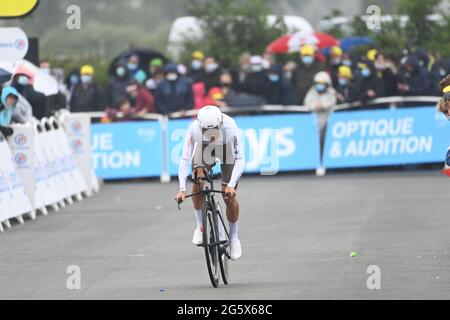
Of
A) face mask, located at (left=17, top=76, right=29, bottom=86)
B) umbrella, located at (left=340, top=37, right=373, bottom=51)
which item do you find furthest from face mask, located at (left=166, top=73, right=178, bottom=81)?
umbrella, located at (left=340, top=37, right=373, bottom=51)

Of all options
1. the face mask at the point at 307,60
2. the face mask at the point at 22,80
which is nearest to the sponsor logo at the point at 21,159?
the face mask at the point at 22,80

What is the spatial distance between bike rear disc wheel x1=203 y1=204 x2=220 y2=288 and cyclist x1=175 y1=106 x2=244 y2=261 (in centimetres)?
12

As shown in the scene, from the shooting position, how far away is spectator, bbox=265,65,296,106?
1095 inches

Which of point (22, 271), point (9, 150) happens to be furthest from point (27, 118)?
point (22, 271)

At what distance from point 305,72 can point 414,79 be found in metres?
2.53

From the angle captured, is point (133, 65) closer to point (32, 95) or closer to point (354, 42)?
point (354, 42)

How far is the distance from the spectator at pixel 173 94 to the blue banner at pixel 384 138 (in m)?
2.75

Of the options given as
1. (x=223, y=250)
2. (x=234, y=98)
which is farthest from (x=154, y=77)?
(x=223, y=250)

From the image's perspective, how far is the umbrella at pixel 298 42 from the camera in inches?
1231

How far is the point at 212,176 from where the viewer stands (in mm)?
12883

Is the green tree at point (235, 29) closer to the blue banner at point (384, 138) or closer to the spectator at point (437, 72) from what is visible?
the spectator at point (437, 72)

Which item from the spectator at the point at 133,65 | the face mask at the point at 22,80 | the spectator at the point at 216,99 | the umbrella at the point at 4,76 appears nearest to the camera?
the umbrella at the point at 4,76

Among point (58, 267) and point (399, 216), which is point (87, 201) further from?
point (58, 267)

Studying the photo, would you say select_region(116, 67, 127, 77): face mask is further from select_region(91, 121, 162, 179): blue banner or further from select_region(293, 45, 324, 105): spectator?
select_region(293, 45, 324, 105): spectator
